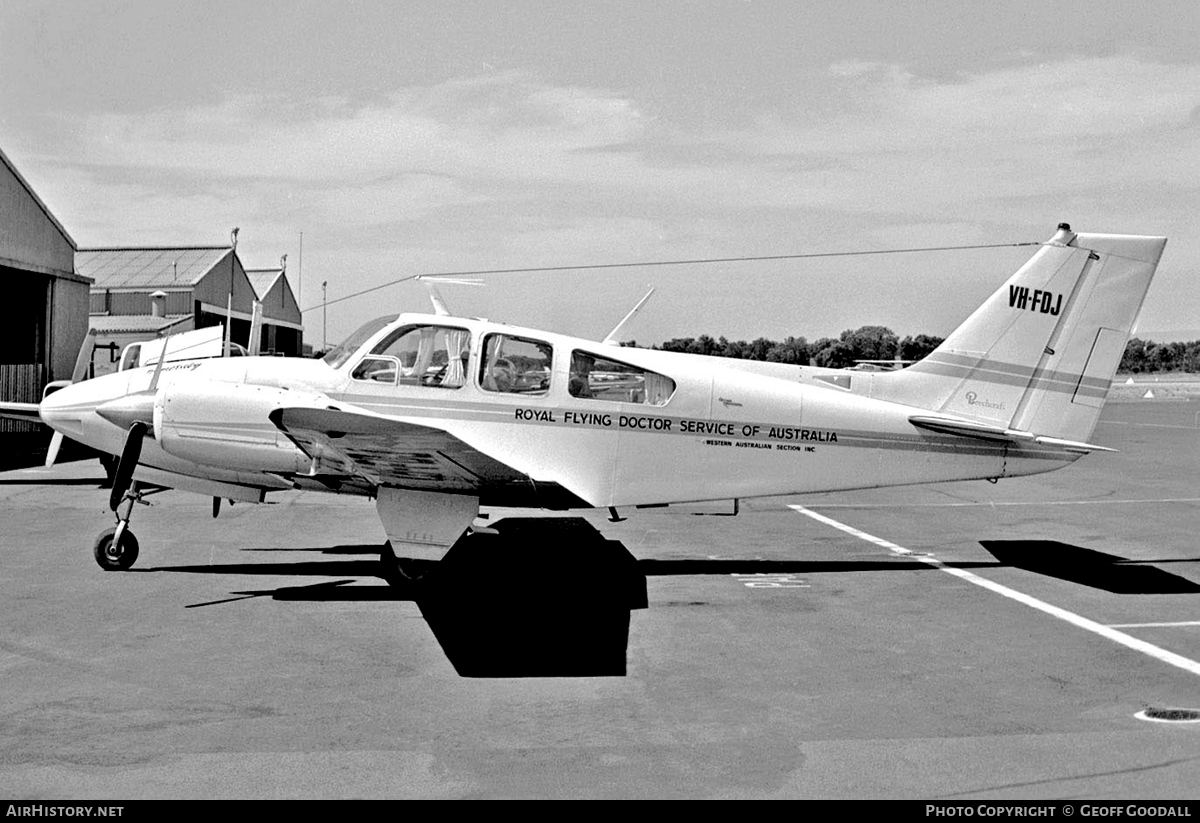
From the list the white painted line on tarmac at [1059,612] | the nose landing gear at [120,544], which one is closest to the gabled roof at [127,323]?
the nose landing gear at [120,544]

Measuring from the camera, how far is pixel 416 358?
365 inches

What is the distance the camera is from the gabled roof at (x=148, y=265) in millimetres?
40125

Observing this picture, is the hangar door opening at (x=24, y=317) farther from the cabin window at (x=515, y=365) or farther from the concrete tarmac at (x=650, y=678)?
the cabin window at (x=515, y=365)

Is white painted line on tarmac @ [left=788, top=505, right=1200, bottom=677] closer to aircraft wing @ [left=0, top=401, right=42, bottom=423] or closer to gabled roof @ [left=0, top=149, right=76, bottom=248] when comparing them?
aircraft wing @ [left=0, top=401, right=42, bottom=423]

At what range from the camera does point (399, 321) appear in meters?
9.25

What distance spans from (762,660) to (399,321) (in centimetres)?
454

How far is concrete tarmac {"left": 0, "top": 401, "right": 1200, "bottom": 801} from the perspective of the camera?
15.8 feet

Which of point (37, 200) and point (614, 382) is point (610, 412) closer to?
Answer: point (614, 382)

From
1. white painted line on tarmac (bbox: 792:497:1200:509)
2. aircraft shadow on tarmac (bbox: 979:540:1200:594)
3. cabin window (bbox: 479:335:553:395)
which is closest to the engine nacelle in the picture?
cabin window (bbox: 479:335:553:395)

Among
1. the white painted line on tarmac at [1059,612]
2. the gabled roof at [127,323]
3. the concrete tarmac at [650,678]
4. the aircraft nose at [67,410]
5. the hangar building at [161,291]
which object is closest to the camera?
the concrete tarmac at [650,678]

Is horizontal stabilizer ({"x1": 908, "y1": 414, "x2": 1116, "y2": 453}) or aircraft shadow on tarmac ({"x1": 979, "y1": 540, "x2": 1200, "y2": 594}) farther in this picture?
horizontal stabilizer ({"x1": 908, "y1": 414, "x2": 1116, "y2": 453})

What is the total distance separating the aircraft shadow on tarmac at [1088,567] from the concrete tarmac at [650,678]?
55 mm

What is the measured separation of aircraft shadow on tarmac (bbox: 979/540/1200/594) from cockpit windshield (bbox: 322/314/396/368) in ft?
22.4

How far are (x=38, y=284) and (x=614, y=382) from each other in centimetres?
2253
